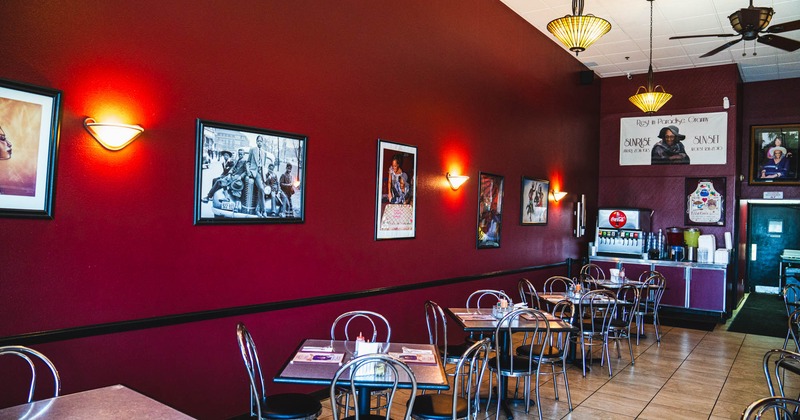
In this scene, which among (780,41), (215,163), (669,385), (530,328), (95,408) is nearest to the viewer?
(95,408)

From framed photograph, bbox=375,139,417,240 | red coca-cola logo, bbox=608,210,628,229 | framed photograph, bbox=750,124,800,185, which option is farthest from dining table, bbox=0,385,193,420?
framed photograph, bbox=750,124,800,185

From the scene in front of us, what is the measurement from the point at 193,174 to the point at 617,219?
8.74 metres

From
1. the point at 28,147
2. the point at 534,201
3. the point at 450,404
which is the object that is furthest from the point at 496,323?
Answer: the point at 534,201

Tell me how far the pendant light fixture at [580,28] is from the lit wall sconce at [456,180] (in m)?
1.96

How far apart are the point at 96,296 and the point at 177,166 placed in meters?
0.96

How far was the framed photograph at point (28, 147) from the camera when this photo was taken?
282 cm

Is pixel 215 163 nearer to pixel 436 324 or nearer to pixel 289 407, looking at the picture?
pixel 289 407

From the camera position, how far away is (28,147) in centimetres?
291

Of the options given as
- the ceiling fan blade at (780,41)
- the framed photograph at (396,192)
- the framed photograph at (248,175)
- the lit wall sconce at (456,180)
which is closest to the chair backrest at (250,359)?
the framed photograph at (248,175)

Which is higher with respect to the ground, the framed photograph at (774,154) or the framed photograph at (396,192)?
the framed photograph at (774,154)

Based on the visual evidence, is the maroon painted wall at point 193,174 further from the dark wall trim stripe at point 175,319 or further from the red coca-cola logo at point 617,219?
the red coca-cola logo at point 617,219

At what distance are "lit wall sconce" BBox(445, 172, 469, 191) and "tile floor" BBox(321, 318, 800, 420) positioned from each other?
2.34m

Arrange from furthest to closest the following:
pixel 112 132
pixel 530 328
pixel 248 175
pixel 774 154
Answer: pixel 774 154, pixel 530 328, pixel 248 175, pixel 112 132

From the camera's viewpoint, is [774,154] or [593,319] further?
[774,154]
